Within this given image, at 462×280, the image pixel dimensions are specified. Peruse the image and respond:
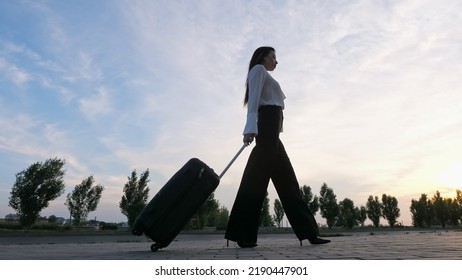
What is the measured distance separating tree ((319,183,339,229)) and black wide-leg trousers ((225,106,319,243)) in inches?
1861

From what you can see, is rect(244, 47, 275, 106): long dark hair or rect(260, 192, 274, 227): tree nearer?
rect(244, 47, 275, 106): long dark hair

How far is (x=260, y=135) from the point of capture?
3.65 m

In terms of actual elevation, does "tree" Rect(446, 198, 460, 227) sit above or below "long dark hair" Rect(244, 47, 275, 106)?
below

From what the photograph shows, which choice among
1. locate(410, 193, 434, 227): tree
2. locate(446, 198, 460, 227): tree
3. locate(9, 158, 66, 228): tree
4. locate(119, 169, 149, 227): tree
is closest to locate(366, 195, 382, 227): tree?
locate(410, 193, 434, 227): tree

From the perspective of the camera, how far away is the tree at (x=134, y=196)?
1409 inches

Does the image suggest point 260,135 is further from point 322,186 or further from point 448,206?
point 448,206

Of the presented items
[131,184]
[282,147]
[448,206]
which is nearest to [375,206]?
[448,206]

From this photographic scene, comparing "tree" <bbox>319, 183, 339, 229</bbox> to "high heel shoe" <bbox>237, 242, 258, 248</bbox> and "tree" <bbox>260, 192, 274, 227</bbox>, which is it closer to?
"tree" <bbox>260, 192, 274, 227</bbox>

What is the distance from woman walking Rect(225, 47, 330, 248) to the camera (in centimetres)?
353

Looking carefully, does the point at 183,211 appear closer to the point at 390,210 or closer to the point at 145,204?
the point at 145,204

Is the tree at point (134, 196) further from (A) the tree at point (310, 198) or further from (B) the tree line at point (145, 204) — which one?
(A) the tree at point (310, 198)

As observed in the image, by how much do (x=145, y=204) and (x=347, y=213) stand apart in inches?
1225
